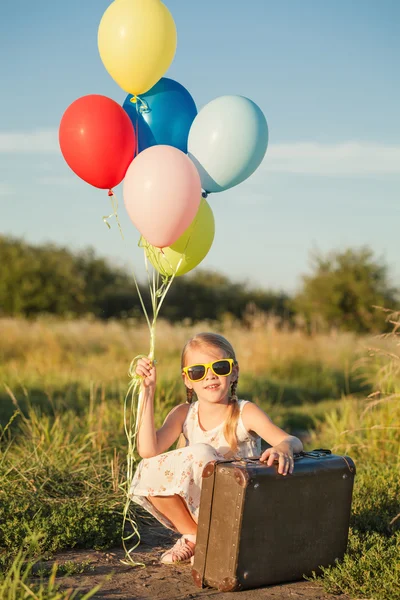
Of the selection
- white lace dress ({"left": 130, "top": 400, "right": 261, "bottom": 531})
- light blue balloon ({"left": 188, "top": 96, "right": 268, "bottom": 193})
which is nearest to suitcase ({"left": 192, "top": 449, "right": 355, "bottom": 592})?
white lace dress ({"left": 130, "top": 400, "right": 261, "bottom": 531})

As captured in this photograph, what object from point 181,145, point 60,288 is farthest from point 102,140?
point 60,288

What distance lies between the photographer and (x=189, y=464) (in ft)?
11.6

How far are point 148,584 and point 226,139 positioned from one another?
230cm

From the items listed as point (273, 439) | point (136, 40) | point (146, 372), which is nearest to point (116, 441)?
point (146, 372)

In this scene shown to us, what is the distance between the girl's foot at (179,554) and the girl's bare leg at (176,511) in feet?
0.25

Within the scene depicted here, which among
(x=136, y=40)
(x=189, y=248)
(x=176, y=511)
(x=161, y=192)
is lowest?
(x=176, y=511)

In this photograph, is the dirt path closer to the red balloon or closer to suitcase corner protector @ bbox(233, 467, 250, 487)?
suitcase corner protector @ bbox(233, 467, 250, 487)

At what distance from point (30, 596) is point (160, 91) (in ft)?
8.91

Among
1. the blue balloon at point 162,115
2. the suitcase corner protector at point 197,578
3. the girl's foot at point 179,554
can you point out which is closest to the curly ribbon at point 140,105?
the blue balloon at point 162,115

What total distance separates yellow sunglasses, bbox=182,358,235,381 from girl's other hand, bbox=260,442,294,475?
504 mm

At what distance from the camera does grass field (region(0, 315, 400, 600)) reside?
386 cm

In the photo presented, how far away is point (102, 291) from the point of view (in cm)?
2783

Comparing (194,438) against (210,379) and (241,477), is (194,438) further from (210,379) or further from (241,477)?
(241,477)

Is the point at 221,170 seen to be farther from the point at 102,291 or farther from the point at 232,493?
the point at 102,291
